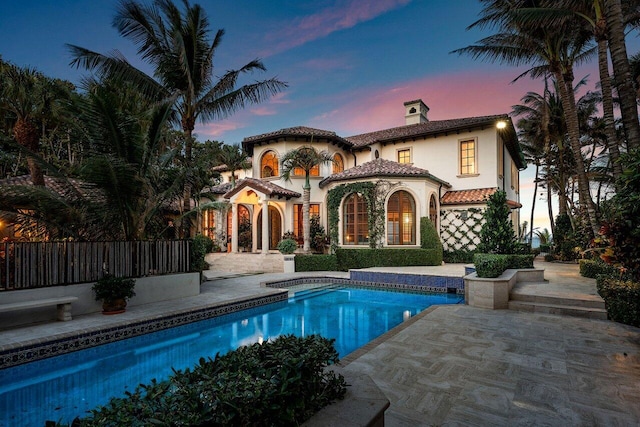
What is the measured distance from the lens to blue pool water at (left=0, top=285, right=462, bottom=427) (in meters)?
4.72

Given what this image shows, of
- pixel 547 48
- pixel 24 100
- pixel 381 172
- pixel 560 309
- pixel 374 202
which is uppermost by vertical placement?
pixel 547 48

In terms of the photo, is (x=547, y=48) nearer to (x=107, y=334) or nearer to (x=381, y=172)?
(x=381, y=172)

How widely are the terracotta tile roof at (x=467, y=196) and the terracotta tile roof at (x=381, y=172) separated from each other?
780 millimetres

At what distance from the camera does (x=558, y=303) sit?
8406mm

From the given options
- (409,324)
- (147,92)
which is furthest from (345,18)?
(409,324)

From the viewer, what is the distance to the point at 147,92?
11.3 m

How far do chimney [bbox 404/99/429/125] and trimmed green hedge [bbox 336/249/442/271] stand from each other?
11996mm

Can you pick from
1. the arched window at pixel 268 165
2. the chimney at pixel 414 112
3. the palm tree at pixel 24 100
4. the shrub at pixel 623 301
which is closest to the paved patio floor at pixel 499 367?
the shrub at pixel 623 301

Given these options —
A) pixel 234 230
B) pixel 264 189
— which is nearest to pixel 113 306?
pixel 264 189

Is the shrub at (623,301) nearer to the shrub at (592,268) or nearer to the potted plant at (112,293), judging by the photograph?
the shrub at (592,268)

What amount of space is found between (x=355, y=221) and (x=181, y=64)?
11.3 meters

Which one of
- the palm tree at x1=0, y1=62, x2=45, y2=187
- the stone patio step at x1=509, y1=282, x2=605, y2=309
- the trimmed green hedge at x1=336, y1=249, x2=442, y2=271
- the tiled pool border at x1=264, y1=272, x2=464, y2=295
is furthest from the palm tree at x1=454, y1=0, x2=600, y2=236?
the palm tree at x1=0, y1=62, x2=45, y2=187

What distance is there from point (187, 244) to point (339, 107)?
16316mm

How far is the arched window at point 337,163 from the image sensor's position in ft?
70.3
